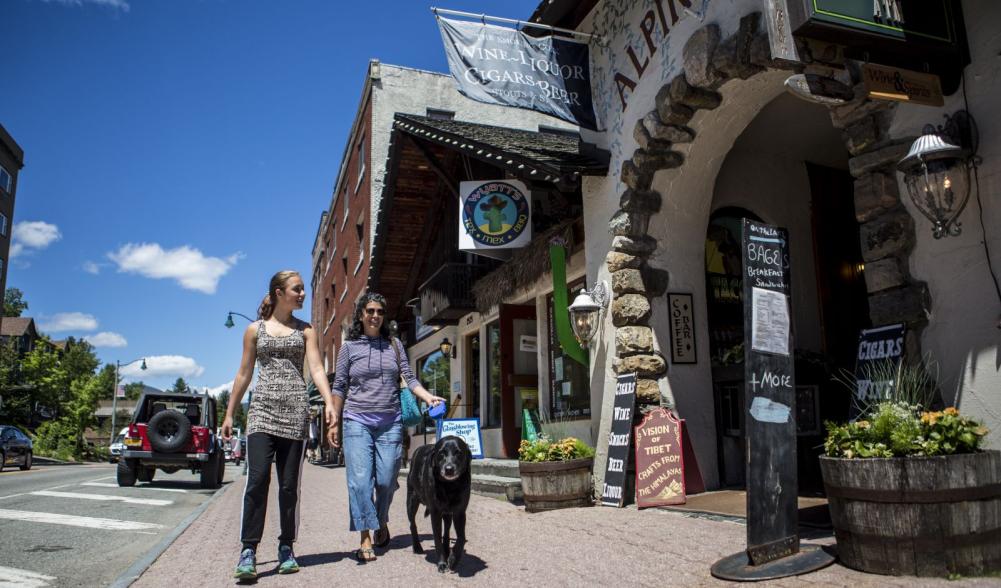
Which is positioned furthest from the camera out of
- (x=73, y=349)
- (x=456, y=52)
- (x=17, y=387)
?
(x=73, y=349)

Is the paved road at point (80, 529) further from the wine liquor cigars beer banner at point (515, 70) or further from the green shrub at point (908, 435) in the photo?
the wine liquor cigars beer banner at point (515, 70)

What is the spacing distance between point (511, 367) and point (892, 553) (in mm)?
8172

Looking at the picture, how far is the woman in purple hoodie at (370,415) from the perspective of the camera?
15.0 ft

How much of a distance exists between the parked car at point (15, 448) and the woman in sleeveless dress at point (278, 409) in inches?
784

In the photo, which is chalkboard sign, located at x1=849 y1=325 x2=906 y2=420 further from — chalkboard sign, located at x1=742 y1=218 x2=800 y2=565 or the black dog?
the black dog

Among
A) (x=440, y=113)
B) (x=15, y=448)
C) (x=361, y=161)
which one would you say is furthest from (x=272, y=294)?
(x=15, y=448)

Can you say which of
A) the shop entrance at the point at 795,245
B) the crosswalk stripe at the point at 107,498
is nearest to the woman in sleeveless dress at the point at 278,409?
the shop entrance at the point at 795,245

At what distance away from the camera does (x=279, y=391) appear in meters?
4.26

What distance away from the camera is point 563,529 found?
5574mm

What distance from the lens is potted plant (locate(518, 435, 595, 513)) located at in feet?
21.9

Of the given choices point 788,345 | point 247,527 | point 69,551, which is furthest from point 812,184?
point 69,551

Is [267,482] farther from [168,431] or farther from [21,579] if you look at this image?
[168,431]

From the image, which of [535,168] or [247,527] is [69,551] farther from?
[535,168]

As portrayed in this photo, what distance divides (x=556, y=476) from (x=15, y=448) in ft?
66.8
